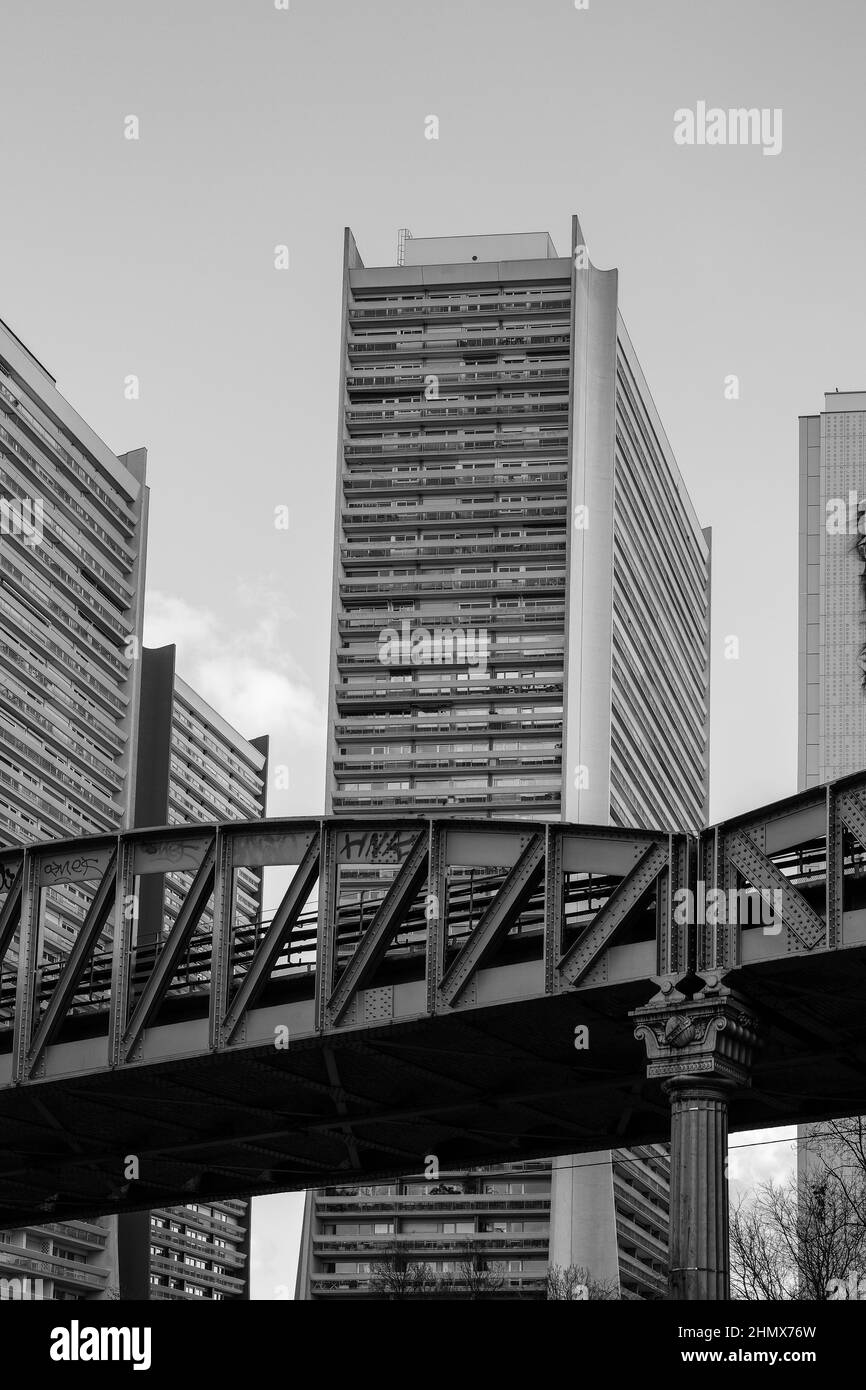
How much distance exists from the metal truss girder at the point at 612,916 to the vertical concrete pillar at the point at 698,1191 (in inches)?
114

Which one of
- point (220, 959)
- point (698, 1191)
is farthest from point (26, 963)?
point (698, 1191)

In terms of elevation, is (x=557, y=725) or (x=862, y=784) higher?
(x=557, y=725)

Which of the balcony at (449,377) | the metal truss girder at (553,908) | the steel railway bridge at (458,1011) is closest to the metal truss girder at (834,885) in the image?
the steel railway bridge at (458,1011)

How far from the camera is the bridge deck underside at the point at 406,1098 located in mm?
39844

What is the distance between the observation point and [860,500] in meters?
136

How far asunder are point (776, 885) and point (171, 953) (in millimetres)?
13450

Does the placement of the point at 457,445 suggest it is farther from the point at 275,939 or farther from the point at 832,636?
the point at 275,939

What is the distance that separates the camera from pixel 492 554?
131m

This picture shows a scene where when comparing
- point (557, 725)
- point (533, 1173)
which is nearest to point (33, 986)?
point (533, 1173)

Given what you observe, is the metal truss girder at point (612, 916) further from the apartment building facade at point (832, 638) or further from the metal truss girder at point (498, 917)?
the apartment building facade at point (832, 638)

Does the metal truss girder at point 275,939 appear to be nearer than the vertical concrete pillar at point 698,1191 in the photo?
No

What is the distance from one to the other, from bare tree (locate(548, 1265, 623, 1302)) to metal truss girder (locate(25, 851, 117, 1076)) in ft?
195

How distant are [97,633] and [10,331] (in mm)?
24514
